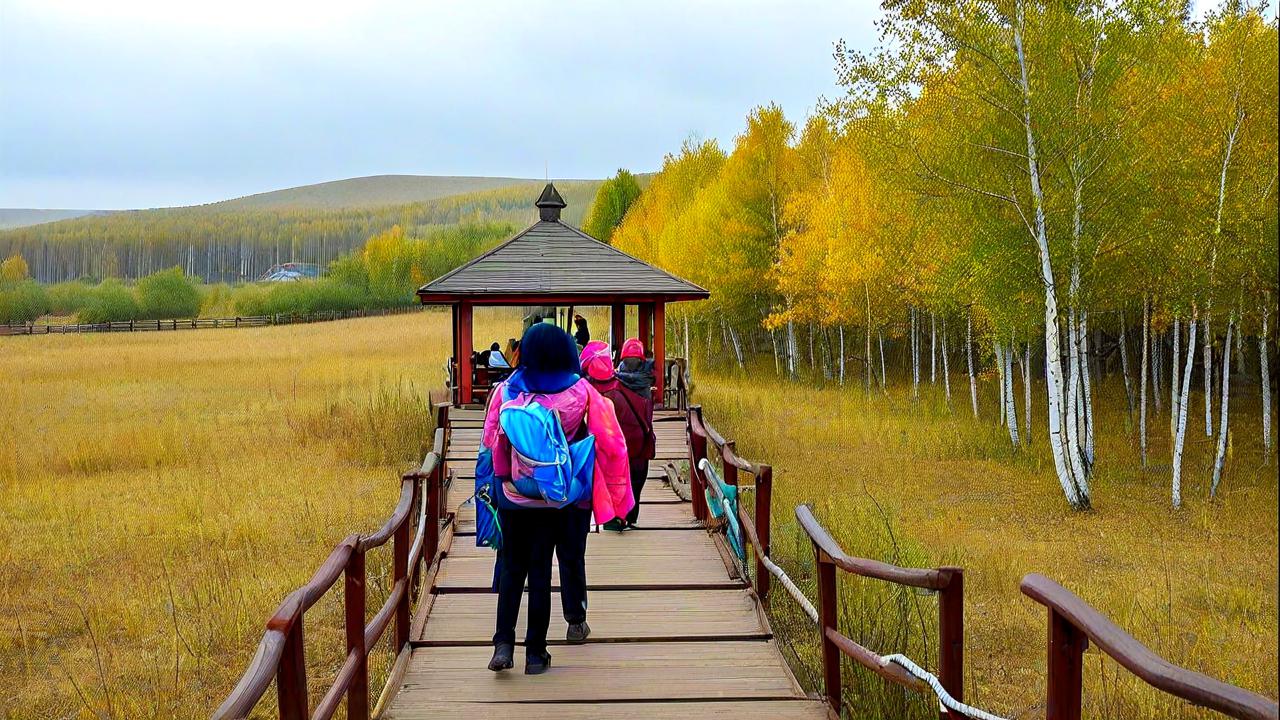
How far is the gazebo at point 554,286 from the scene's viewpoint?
53.5 ft

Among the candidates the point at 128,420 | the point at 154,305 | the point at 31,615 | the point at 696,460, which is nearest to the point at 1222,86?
the point at 696,460

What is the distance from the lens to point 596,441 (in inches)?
196

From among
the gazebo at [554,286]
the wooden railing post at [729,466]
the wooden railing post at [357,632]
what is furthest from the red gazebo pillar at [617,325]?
the wooden railing post at [357,632]

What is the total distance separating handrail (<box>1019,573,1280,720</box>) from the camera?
6.62 ft

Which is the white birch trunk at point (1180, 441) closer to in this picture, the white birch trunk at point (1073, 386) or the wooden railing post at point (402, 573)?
the white birch trunk at point (1073, 386)

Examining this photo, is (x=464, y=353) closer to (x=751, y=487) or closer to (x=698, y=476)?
(x=698, y=476)

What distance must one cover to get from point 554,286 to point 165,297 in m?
50.8

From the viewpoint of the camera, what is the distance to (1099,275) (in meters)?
15.5

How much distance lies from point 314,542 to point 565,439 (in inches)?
290

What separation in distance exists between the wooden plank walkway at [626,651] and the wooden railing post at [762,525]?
0.14 metres

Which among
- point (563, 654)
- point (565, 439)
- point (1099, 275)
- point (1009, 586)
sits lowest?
point (1009, 586)

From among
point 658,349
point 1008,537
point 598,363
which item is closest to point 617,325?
point 658,349

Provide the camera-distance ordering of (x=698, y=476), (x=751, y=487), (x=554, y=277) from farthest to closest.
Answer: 1. (x=554, y=277)
2. (x=698, y=476)
3. (x=751, y=487)

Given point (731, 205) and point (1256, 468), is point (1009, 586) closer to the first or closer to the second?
point (1256, 468)
